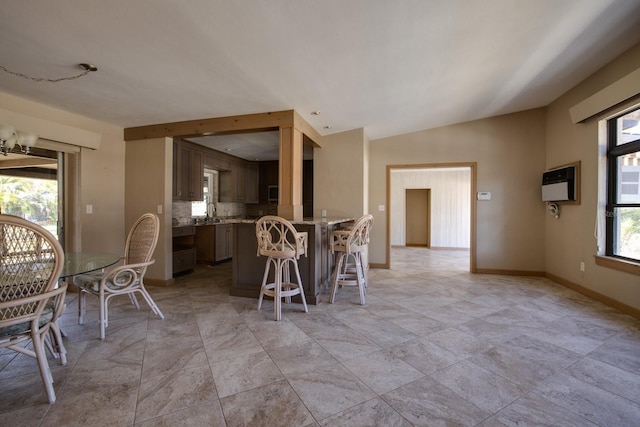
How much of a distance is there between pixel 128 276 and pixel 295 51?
249 cm

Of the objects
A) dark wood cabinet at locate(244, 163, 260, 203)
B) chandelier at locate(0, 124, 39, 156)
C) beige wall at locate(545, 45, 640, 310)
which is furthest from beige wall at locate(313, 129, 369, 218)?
chandelier at locate(0, 124, 39, 156)

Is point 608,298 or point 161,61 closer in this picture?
point 161,61

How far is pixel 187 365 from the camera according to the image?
6.25 feet

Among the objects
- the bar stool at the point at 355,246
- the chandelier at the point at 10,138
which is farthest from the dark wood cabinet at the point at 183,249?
the bar stool at the point at 355,246

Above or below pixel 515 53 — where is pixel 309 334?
below

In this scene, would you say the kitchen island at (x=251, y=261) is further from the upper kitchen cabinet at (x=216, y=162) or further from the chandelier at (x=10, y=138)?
the upper kitchen cabinet at (x=216, y=162)

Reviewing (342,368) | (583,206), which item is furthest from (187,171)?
(583,206)

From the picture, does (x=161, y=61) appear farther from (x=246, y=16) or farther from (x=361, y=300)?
(x=361, y=300)

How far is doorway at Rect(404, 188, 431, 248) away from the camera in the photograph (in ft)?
27.0

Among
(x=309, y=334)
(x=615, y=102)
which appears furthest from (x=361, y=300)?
(x=615, y=102)

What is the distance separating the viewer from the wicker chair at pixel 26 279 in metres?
1.40

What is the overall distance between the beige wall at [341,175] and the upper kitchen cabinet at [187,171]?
2199 mm

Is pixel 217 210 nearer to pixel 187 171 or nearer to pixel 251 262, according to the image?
pixel 187 171

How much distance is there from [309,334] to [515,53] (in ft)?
11.0
